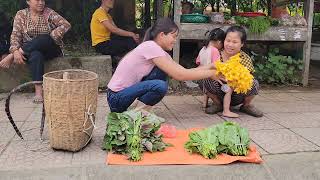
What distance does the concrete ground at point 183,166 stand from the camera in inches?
131

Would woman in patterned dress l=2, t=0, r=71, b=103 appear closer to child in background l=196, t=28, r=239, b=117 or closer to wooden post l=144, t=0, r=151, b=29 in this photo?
child in background l=196, t=28, r=239, b=117

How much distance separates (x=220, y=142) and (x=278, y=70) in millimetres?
3547

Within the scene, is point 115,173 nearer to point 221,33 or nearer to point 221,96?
point 221,96

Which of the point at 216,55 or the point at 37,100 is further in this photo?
the point at 37,100

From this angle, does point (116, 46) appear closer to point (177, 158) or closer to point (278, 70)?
point (278, 70)

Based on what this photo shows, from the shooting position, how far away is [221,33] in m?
5.11

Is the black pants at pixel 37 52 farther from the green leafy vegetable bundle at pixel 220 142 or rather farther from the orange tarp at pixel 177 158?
the green leafy vegetable bundle at pixel 220 142

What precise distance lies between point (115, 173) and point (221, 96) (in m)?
2.18

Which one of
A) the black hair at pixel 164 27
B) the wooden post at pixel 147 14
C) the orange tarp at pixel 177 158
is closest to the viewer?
the orange tarp at pixel 177 158

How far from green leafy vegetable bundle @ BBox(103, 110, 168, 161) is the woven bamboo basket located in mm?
210

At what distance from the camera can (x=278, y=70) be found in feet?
22.4

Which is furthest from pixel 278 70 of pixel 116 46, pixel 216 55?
pixel 116 46

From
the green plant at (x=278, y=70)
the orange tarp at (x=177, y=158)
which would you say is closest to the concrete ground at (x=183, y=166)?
the orange tarp at (x=177, y=158)

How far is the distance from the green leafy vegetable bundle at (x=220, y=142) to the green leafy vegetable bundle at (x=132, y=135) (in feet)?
1.01
